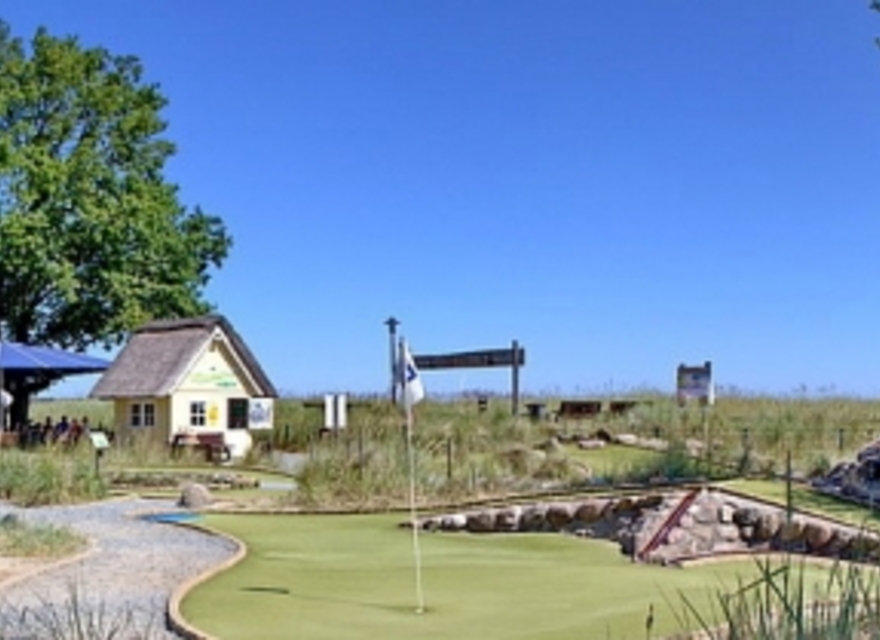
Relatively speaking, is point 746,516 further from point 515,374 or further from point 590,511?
point 515,374

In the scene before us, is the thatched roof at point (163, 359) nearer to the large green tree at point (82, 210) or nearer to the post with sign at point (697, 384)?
the large green tree at point (82, 210)

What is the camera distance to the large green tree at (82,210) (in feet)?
96.9

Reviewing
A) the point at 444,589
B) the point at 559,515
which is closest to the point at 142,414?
the point at 559,515

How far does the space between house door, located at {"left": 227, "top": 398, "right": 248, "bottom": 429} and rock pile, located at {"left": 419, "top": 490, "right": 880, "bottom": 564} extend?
1474 cm

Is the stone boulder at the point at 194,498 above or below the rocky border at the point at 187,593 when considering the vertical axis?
above

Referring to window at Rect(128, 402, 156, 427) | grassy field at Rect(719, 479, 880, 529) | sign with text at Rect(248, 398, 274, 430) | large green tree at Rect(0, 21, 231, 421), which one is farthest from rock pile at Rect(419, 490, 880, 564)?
large green tree at Rect(0, 21, 231, 421)

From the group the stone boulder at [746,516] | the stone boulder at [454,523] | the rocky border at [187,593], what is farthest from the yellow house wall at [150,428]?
the stone boulder at [746,516]

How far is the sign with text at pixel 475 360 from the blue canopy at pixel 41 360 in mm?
7252

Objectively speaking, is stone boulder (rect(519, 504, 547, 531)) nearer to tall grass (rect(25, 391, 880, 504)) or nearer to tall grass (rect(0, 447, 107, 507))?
tall grass (rect(25, 391, 880, 504))

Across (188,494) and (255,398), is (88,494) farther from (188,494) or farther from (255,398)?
Result: (255,398)

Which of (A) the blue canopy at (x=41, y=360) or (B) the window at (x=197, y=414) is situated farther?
(B) the window at (x=197, y=414)

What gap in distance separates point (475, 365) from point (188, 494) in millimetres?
15693

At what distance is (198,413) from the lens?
89.1 ft

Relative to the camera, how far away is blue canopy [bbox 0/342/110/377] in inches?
885
